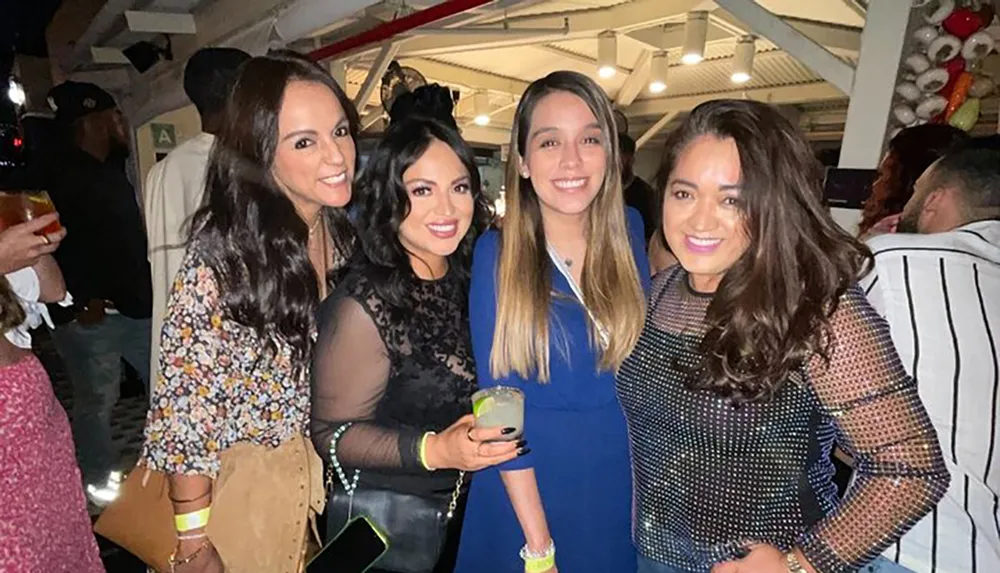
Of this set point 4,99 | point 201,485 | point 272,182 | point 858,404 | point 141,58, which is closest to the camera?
point 858,404

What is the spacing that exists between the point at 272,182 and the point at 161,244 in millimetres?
1260

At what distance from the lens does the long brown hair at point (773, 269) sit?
121cm

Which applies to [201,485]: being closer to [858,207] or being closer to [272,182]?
[272,182]

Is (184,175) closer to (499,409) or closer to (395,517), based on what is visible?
(395,517)

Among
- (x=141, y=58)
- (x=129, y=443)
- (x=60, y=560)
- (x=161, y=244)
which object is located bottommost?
(x=129, y=443)

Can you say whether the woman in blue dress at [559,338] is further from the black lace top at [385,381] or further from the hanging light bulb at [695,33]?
the hanging light bulb at [695,33]

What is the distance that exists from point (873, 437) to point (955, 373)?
0.46 metres

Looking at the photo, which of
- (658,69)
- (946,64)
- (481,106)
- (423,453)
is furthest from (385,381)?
(481,106)

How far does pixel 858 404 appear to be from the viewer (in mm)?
1165

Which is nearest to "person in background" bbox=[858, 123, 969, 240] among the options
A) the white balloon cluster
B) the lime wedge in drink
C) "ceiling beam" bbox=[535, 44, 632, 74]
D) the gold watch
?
the white balloon cluster

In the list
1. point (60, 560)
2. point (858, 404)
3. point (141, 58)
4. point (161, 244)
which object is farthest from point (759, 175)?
point (141, 58)

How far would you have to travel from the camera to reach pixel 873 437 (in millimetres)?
1171

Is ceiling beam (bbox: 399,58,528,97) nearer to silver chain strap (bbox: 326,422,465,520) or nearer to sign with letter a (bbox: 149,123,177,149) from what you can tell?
sign with letter a (bbox: 149,123,177,149)

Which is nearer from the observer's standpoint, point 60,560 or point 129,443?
point 60,560
